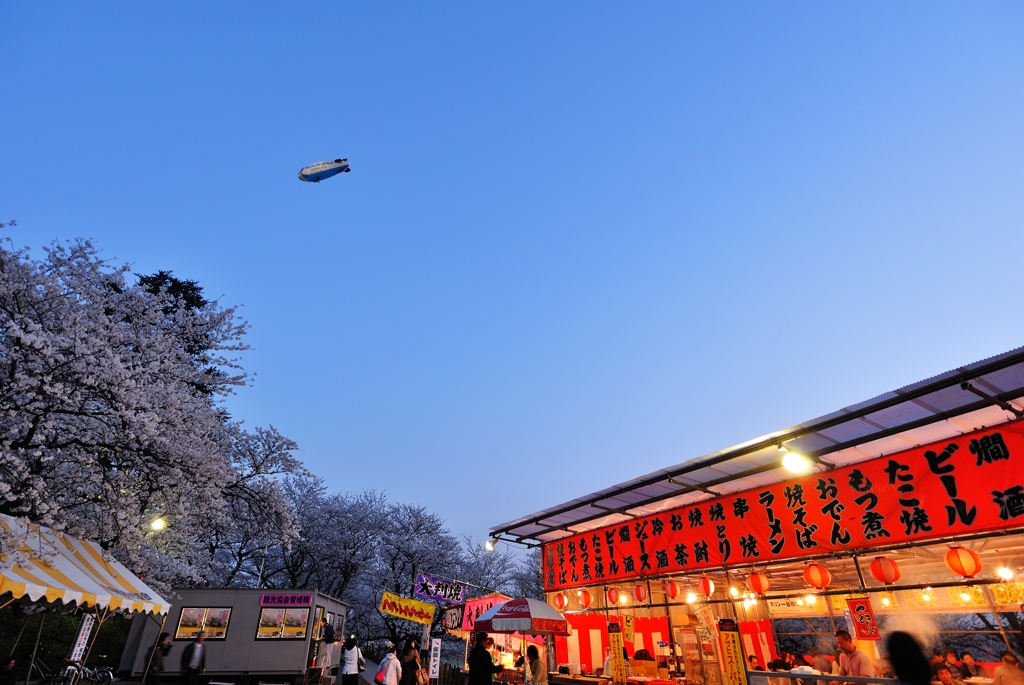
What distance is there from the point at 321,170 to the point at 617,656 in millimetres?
30321

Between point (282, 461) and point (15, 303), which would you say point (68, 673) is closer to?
point (282, 461)

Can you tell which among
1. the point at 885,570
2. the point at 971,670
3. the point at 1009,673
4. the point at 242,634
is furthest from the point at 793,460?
the point at 242,634

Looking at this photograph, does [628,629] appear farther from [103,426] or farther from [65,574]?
[103,426]

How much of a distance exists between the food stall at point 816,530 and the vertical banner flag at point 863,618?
0.04m

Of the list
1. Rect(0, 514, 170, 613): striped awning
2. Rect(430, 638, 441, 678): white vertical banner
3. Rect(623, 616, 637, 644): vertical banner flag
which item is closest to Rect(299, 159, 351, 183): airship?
Rect(0, 514, 170, 613): striped awning

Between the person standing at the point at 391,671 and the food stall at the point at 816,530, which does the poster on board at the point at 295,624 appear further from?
the food stall at the point at 816,530

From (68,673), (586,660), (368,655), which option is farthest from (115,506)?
(368,655)

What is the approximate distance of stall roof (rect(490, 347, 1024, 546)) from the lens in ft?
23.3

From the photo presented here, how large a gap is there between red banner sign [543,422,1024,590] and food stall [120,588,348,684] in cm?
1518

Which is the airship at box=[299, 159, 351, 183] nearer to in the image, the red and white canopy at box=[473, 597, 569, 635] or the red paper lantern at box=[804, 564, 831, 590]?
the red and white canopy at box=[473, 597, 569, 635]

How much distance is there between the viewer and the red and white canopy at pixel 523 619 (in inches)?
486

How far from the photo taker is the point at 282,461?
15102 mm

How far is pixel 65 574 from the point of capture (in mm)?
8562

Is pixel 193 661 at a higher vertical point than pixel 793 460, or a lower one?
lower
